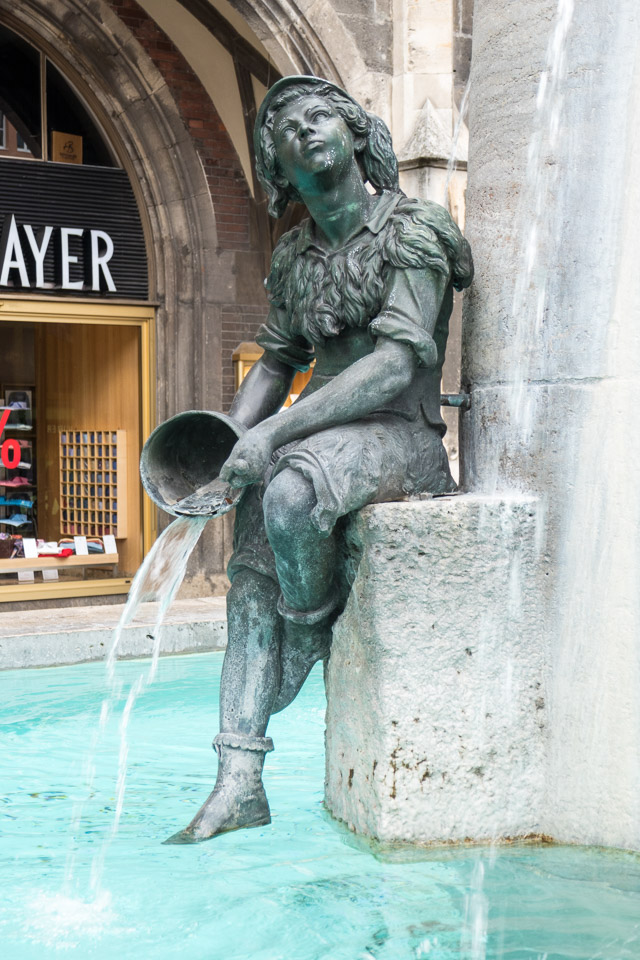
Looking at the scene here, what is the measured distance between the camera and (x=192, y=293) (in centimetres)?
1109

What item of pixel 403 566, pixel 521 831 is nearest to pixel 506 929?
pixel 521 831

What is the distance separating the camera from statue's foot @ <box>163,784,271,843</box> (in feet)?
10.3

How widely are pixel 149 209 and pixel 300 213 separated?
1.91 m

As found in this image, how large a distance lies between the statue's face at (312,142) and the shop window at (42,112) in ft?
24.9

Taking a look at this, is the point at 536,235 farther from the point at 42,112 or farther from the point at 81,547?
the point at 81,547

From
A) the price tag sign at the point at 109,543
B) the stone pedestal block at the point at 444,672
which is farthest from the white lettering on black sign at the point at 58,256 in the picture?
the stone pedestal block at the point at 444,672

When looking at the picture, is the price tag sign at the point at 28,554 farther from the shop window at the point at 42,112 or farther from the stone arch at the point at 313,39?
the stone arch at the point at 313,39

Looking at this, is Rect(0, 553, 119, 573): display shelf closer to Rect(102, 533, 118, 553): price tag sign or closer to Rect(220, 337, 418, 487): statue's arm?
Rect(102, 533, 118, 553): price tag sign

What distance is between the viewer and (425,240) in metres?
3.19

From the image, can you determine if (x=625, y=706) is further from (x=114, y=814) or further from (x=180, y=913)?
(x=114, y=814)

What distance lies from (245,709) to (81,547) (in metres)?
8.16

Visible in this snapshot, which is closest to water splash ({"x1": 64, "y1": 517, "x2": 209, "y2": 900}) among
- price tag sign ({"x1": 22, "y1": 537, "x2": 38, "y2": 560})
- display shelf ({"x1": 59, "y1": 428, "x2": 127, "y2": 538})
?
price tag sign ({"x1": 22, "y1": 537, "x2": 38, "y2": 560})

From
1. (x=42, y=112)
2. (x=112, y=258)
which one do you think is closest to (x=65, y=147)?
(x=42, y=112)

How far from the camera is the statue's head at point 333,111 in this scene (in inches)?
130
